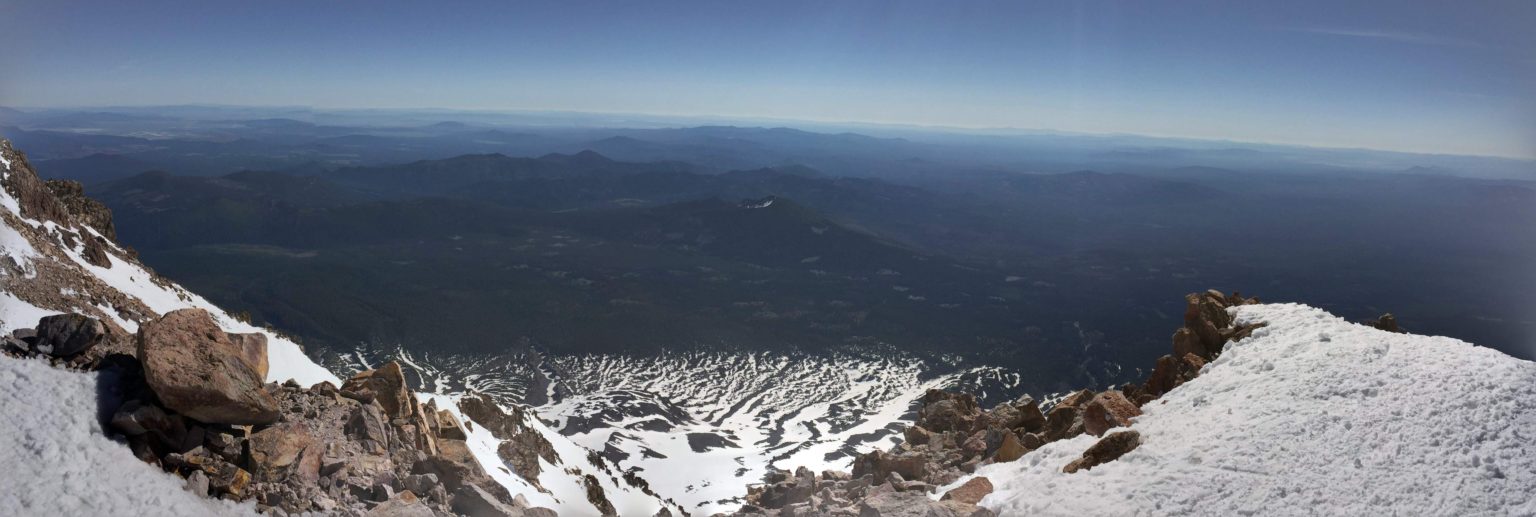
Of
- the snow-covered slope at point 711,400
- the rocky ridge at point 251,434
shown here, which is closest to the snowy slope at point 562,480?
the rocky ridge at point 251,434

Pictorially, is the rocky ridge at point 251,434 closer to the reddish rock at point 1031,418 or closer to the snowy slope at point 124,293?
the snowy slope at point 124,293

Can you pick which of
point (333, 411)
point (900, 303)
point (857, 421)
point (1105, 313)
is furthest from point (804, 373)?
point (333, 411)

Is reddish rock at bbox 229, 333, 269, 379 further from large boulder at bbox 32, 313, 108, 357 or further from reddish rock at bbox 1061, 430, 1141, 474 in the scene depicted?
reddish rock at bbox 1061, 430, 1141, 474

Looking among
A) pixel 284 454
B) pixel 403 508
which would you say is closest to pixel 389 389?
pixel 284 454

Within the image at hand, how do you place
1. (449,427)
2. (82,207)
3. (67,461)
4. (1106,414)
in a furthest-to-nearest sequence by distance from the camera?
1. (82,207)
2. (449,427)
3. (1106,414)
4. (67,461)

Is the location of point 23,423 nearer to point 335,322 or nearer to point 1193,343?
point 1193,343

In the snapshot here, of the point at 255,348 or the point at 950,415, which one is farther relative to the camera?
the point at 950,415

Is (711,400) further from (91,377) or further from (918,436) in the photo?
(91,377)
